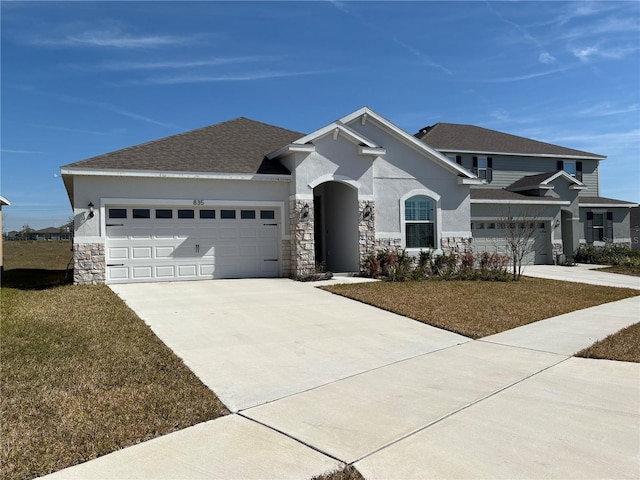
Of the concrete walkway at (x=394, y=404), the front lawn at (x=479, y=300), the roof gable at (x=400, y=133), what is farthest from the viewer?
the roof gable at (x=400, y=133)

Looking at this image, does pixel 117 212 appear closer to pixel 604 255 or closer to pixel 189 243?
pixel 189 243

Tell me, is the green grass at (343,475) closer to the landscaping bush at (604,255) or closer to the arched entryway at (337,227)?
the arched entryway at (337,227)

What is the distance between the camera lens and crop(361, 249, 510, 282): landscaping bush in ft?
53.5

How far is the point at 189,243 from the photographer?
15383mm

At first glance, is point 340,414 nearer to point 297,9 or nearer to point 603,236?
point 297,9

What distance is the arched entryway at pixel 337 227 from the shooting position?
56.5 ft

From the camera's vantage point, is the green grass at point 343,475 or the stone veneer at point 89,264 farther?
the stone veneer at point 89,264

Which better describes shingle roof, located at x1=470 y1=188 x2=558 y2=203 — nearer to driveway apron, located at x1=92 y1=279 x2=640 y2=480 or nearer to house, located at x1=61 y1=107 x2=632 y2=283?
house, located at x1=61 y1=107 x2=632 y2=283

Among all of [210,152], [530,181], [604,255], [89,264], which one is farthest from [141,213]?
[604,255]

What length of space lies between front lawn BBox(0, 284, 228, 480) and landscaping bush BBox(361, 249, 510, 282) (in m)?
9.23

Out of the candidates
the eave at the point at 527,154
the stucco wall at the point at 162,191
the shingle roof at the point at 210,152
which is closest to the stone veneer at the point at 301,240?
the stucco wall at the point at 162,191

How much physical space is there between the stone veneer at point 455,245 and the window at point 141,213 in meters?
10.7

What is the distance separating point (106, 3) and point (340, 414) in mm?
11078

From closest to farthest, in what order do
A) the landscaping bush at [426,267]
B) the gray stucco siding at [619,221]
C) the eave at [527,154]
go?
1. the landscaping bush at [426,267]
2. the eave at [527,154]
3. the gray stucco siding at [619,221]
